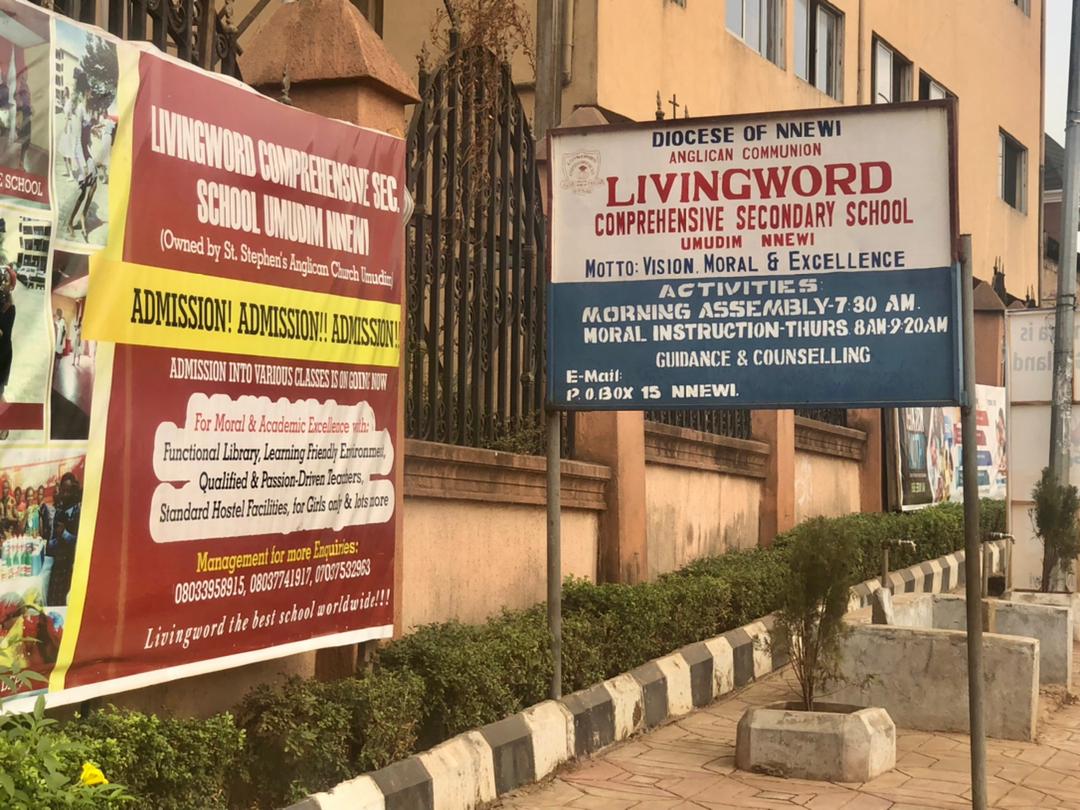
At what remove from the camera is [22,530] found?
4.53 m

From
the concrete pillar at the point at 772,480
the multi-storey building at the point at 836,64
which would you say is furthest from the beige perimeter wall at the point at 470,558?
the multi-storey building at the point at 836,64

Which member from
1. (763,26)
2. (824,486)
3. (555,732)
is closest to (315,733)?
(555,732)

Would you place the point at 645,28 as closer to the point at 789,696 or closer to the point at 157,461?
the point at 789,696

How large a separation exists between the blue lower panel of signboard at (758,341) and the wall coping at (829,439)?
788 cm

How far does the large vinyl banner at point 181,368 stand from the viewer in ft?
15.0

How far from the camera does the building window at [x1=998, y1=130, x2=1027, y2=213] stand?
2736 cm

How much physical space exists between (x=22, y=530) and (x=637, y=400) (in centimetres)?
310

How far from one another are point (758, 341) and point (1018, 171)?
2327 centimetres

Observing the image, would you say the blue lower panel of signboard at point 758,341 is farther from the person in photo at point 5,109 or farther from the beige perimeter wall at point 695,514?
the beige perimeter wall at point 695,514

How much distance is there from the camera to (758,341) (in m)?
6.67

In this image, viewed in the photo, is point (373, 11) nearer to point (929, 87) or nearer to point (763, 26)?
point (763, 26)

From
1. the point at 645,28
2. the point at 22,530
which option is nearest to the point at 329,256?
the point at 22,530

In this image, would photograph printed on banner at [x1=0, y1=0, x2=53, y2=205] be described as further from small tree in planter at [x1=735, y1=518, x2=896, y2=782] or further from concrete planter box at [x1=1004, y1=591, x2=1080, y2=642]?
concrete planter box at [x1=1004, y1=591, x2=1080, y2=642]

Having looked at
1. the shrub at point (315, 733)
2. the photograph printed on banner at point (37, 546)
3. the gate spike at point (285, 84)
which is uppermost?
the gate spike at point (285, 84)
